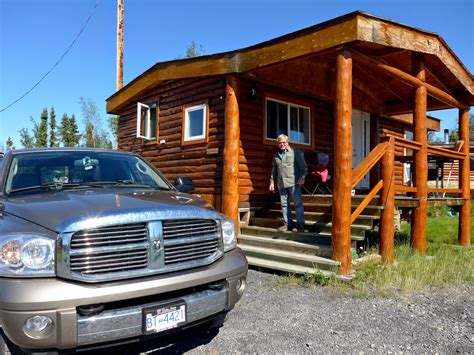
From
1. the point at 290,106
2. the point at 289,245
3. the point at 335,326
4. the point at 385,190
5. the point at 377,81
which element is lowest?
the point at 335,326

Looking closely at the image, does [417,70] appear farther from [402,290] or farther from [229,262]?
[229,262]

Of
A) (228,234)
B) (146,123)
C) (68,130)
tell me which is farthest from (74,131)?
(228,234)

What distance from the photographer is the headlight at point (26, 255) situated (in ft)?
7.78

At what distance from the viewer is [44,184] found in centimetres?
348

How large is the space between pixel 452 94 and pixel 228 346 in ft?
27.3

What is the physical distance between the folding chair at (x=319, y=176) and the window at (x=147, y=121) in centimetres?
417

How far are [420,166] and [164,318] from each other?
577cm

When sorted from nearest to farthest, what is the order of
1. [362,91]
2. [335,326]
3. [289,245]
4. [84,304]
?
[84,304] < [335,326] < [289,245] < [362,91]

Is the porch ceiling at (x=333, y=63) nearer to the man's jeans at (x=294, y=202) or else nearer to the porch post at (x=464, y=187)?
the porch post at (x=464, y=187)

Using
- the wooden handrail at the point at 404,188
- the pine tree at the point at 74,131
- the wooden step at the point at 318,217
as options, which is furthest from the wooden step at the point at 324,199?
the pine tree at the point at 74,131

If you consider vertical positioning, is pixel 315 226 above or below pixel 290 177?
below

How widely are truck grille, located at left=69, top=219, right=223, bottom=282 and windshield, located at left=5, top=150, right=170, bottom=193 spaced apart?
103 centimetres

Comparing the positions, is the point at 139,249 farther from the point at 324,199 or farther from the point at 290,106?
the point at 290,106

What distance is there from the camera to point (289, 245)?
631cm
